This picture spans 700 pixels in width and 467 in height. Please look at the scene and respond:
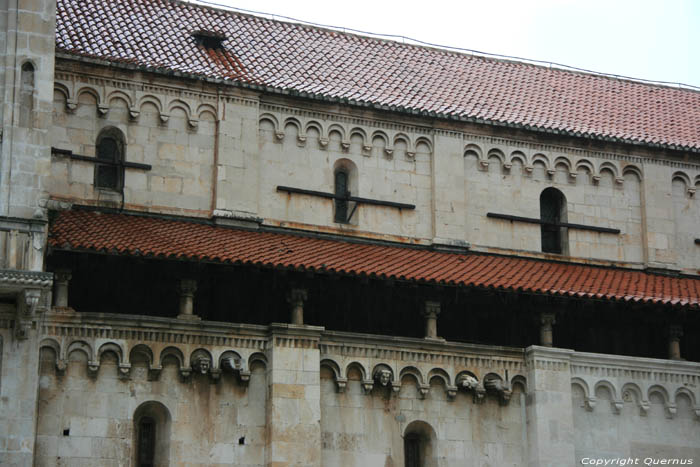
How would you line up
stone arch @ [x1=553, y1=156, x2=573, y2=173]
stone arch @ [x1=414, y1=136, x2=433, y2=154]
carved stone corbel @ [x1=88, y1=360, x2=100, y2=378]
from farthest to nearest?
1. stone arch @ [x1=553, y1=156, x2=573, y2=173]
2. stone arch @ [x1=414, y1=136, x2=433, y2=154]
3. carved stone corbel @ [x1=88, y1=360, x2=100, y2=378]

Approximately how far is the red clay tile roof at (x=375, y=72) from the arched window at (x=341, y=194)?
5.07 ft

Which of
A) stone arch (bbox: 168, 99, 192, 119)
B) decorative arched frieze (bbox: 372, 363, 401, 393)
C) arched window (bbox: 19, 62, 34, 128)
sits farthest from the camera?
stone arch (bbox: 168, 99, 192, 119)

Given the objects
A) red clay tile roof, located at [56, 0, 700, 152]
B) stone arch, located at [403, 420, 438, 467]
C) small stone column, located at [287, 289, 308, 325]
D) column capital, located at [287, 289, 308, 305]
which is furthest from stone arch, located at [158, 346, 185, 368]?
red clay tile roof, located at [56, 0, 700, 152]

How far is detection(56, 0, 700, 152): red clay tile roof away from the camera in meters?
31.0

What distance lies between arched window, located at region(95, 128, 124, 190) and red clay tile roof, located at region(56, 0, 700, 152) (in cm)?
150

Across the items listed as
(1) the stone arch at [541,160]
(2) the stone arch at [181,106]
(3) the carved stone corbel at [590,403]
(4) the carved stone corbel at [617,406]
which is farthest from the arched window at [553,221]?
(2) the stone arch at [181,106]

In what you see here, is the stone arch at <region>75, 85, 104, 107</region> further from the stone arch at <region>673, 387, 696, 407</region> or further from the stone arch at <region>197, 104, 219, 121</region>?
the stone arch at <region>673, 387, 696, 407</region>

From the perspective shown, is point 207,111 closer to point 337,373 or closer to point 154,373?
point 337,373

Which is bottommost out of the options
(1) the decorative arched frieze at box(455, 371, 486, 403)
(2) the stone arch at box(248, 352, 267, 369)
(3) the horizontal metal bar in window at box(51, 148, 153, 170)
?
→ (1) the decorative arched frieze at box(455, 371, 486, 403)

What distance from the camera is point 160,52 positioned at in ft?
101

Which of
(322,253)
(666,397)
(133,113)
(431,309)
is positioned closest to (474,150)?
(431,309)

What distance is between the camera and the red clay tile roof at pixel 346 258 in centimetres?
2636

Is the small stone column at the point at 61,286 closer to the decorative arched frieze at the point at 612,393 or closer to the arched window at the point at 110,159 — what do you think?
the arched window at the point at 110,159

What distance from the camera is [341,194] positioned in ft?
102
